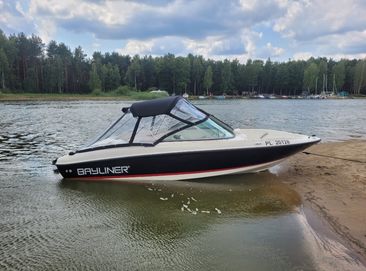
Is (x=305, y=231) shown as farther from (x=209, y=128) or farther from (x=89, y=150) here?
(x=89, y=150)

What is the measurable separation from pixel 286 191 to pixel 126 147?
4.21 meters

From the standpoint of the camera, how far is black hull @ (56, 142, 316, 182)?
376 inches

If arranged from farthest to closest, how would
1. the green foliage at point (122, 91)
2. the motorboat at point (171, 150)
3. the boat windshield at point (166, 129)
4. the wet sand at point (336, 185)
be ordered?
the green foliage at point (122, 91) → the boat windshield at point (166, 129) → the motorboat at point (171, 150) → the wet sand at point (336, 185)

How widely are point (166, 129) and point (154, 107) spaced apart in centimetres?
77

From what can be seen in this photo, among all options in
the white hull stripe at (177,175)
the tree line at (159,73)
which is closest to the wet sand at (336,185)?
the white hull stripe at (177,175)

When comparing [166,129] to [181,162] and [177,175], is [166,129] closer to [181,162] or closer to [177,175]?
[181,162]

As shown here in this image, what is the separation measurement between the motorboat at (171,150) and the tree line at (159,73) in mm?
94266

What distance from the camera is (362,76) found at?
133875mm

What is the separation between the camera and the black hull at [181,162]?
9555mm

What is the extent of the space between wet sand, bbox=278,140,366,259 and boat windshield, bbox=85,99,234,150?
8.10 feet

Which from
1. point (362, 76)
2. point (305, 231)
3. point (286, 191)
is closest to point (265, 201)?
point (286, 191)

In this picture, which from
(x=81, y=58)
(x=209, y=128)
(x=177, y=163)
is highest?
(x=81, y=58)

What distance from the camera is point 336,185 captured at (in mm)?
8969

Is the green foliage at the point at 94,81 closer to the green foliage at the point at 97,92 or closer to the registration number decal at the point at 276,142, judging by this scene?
the green foliage at the point at 97,92
